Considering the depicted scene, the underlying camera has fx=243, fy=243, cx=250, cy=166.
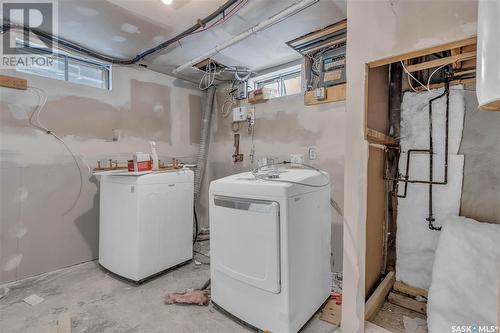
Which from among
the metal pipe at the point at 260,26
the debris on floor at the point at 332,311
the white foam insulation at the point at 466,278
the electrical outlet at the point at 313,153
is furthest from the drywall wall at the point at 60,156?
the white foam insulation at the point at 466,278

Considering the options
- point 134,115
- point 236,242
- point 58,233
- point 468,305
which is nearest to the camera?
point 468,305

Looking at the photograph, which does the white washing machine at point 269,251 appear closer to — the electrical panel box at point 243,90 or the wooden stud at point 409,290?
the wooden stud at point 409,290

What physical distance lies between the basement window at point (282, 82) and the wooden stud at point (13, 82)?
239 centimetres

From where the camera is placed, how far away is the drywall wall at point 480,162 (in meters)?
1.72

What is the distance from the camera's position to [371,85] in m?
1.70

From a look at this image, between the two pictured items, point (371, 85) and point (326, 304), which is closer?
point (371, 85)

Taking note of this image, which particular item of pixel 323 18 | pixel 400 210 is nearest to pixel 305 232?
pixel 400 210

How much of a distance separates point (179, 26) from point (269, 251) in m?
2.04

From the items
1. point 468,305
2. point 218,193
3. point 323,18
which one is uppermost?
point 323,18

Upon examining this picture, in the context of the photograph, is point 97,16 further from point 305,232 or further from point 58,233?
point 305,232

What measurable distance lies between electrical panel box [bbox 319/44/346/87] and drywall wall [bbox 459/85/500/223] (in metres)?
0.96

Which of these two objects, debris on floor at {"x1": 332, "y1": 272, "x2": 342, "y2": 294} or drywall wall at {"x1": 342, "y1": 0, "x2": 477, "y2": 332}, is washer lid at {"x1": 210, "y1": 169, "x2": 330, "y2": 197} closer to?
drywall wall at {"x1": 342, "y1": 0, "x2": 477, "y2": 332}

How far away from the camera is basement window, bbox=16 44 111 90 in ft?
7.86

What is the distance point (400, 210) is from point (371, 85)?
1.12 m
